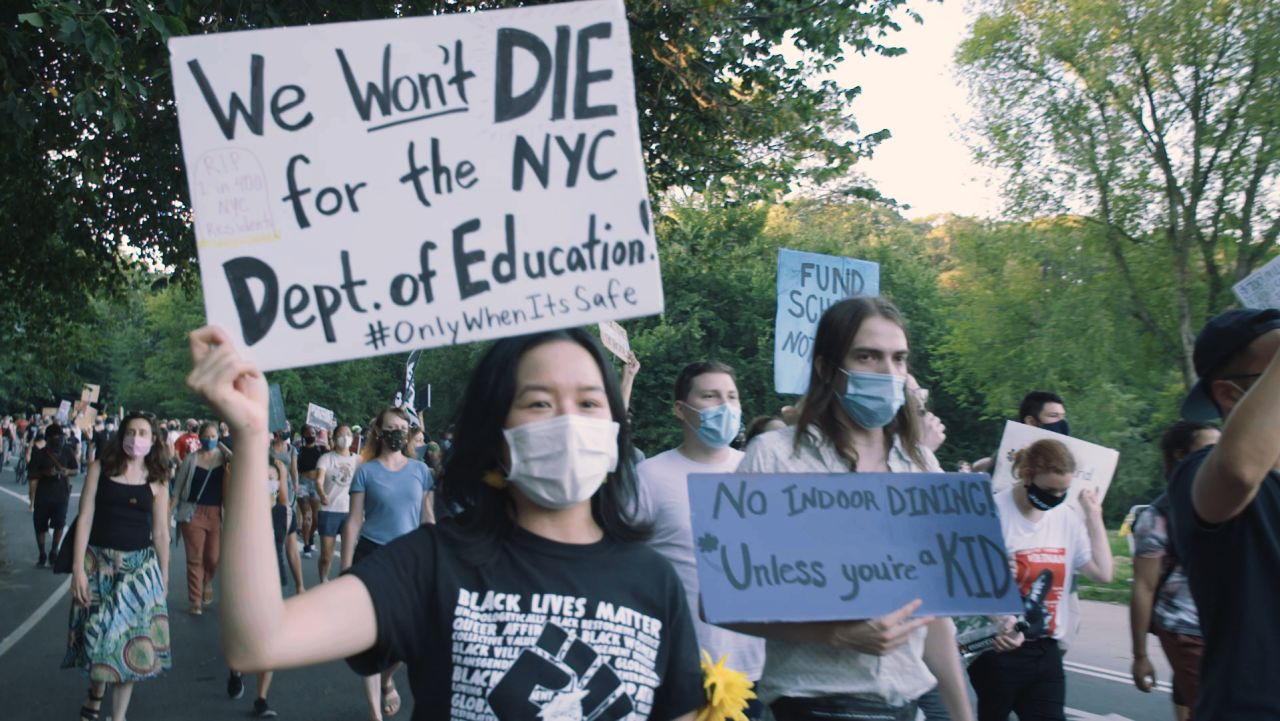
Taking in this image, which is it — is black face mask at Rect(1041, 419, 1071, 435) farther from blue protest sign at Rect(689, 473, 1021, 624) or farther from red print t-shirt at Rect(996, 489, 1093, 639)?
blue protest sign at Rect(689, 473, 1021, 624)

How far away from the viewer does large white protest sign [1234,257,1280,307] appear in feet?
11.3

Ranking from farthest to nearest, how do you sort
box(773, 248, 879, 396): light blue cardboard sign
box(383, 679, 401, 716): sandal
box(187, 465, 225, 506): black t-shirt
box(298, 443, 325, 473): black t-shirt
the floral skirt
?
box(298, 443, 325, 473): black t-shirt → box(187, 465, 225, 506): black t-shirt → box(383, 679, 401, 716): sandal → the floral skirt → box(773, 248, 879, 396): light blue cardboard sign

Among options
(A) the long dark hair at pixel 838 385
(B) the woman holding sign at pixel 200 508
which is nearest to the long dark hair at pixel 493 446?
(A) the long dark hair at pixel 838 385

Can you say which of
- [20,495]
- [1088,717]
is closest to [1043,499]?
[1088,717]

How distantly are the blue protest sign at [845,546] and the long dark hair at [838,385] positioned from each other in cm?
33

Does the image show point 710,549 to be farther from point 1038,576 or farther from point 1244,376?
point 1038,576

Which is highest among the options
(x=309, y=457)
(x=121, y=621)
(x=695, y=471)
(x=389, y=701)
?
(x=309, y=457)

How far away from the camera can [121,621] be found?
7.29 m

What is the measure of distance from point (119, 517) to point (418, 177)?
600 cm

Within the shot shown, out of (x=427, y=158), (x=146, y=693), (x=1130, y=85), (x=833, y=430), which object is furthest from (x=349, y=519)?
(x=1130, y=85)

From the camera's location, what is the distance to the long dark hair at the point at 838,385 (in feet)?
11.1

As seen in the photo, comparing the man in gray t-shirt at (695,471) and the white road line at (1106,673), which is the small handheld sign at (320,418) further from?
the man in gray t-shirt at (695,471)

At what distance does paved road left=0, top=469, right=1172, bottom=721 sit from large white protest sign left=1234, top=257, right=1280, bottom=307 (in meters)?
5.10

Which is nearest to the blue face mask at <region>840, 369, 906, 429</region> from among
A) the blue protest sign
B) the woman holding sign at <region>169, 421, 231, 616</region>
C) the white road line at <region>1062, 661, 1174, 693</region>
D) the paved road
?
the blue protest sign
